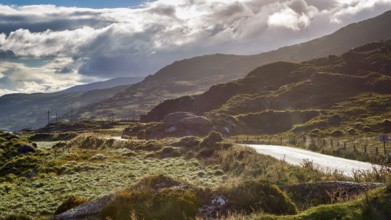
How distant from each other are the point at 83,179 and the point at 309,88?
430 feet

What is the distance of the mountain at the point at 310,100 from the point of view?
11006 centimetres

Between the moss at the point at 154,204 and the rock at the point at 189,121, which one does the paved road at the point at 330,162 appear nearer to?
the moss at the point at 154,204

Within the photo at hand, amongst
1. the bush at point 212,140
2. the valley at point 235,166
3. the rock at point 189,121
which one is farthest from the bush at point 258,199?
the rock at point 189,121

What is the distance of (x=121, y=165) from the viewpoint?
162 ft

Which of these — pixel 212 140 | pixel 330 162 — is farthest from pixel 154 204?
pixel 212 140

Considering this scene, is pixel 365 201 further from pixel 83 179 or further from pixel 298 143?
pixel 298 143

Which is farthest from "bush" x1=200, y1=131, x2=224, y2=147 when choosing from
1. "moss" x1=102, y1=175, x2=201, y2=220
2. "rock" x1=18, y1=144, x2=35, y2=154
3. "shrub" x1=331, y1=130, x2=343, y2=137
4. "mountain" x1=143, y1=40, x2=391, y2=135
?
"mountain" x1=143, y1=40, x2=391, y2=135

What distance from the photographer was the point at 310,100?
14325cm

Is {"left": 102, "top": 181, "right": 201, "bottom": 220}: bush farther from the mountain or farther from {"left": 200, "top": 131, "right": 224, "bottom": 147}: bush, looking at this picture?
the mountain

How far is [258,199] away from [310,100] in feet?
446

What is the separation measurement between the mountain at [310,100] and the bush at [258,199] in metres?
80.7

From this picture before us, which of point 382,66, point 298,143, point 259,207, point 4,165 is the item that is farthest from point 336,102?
point 259,207

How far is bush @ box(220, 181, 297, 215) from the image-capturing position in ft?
45.3

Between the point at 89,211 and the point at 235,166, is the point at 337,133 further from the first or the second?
the point at 89,211
